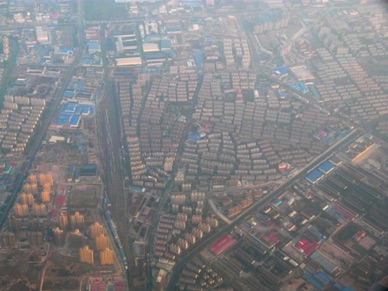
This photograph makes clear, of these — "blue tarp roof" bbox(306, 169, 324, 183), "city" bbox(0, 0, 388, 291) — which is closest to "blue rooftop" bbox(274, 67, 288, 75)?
"city" bbox(0, 0, 388, 291)

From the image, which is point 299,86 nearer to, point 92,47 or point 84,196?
point 92,47

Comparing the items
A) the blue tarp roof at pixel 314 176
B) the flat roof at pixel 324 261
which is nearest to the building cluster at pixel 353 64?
the blue tarp roof at pixel 314 176

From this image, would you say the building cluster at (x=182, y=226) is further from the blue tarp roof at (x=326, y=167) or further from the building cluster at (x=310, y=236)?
the blue tarp roof at (x=326, y=167)

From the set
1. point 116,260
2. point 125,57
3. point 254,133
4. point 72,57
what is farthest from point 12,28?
point 116,260

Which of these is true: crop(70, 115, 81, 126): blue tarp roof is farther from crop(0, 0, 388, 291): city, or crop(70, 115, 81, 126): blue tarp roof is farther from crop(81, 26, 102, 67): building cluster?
crop(81, 26, 102, 67): building cluster

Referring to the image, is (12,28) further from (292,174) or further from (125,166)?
(292,174)

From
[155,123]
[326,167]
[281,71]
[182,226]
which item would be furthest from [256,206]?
[281,71]
